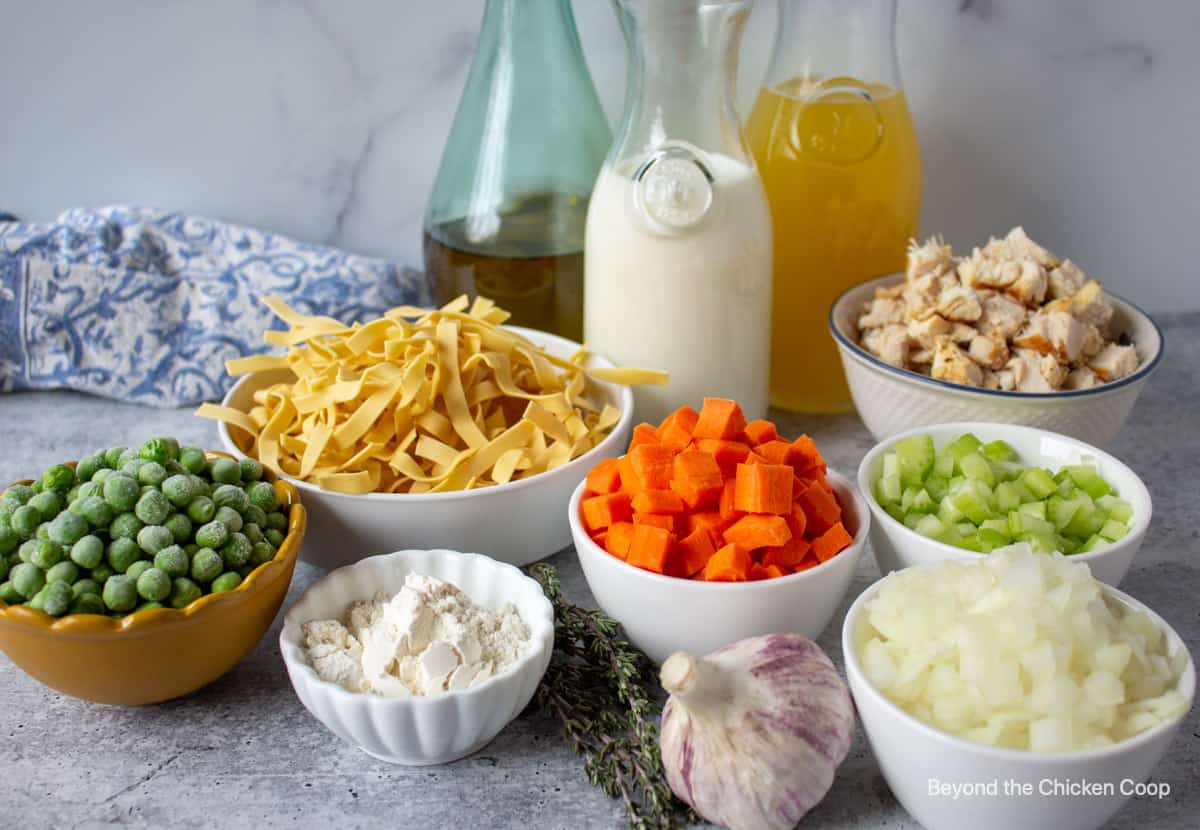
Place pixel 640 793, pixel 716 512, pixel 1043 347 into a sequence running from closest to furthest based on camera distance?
pixel 640 793 < pixel 716 512 < pixel 1043 347

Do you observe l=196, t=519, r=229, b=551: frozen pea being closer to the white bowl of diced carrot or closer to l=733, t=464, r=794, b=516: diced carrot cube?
the white bowl of diced carrot

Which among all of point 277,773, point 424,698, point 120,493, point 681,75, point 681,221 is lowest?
point 277,773

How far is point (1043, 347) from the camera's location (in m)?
1.35

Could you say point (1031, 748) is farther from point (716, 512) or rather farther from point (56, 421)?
point (56, 421)

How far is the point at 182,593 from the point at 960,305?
35.1 inches

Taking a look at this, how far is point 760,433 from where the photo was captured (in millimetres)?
1155

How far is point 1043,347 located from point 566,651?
25.8 inches

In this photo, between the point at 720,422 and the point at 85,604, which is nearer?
the point at 85,604

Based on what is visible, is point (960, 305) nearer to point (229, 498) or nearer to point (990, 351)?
point (990, 351)

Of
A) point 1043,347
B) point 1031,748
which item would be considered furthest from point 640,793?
point 1043,347

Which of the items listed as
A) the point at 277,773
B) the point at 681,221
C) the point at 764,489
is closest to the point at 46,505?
the point at 277,773

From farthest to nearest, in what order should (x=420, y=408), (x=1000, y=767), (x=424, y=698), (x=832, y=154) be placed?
(x=832, y=154) < (x=420, y=408) < (x=424, y=698) < (x=1000, y=767)

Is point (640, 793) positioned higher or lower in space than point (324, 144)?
lower

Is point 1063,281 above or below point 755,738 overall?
above
